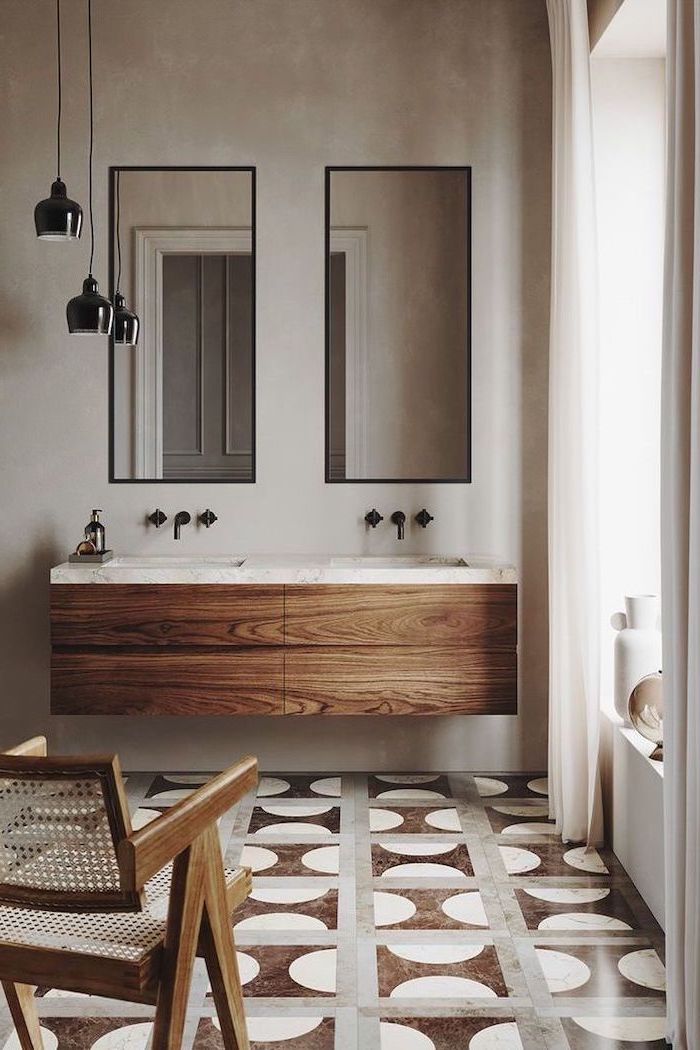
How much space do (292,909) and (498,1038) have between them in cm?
76

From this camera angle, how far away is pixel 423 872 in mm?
2959

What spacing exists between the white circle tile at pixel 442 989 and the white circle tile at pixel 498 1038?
0.42ft

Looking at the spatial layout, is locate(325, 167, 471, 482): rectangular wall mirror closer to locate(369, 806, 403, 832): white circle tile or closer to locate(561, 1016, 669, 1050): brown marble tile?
locate(369, 806, 403, 832): white circle tile

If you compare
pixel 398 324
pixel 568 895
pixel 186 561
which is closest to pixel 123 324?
pixel 186 561

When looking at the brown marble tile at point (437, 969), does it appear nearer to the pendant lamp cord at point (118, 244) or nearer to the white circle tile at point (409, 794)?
the white circle tile at point (409, 794)

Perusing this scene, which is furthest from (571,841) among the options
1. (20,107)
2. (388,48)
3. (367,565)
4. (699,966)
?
(20,107)

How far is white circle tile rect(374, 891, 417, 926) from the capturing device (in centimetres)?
265

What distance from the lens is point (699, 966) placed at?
5.90ft

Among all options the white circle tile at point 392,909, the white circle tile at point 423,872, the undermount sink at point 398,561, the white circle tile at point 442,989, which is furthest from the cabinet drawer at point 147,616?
the white circle tile at point 442,989

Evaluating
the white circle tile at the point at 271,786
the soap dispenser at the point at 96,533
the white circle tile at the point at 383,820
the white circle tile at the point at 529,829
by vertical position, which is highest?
the soap dispenser at the point at 96,533

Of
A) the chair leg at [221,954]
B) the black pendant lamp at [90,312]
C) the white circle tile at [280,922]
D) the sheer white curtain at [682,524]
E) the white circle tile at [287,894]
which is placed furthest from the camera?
the black pendant lamp at [90,312]

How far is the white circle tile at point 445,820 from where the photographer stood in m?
3.32

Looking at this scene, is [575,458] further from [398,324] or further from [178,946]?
[178,946]

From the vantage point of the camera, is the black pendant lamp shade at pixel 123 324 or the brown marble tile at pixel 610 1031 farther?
the black pendant lamp shade at pixel 123 324
